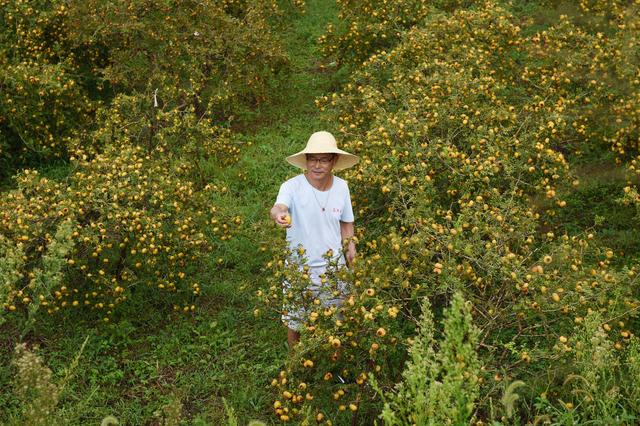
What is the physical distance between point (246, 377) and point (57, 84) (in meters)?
4.14

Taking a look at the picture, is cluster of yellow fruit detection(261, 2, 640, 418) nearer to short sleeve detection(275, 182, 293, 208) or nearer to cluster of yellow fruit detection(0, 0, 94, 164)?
short sleeve detection(275, 182, 293, 208)

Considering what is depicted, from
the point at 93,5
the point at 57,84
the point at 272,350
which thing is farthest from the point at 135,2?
the point at 272,350

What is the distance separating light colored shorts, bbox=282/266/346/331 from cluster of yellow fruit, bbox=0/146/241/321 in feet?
3.92

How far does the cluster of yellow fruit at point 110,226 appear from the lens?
4945mm

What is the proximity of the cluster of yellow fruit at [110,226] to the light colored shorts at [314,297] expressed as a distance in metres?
1.19

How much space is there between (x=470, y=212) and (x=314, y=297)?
44.9 inches

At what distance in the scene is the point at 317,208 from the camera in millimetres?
4406

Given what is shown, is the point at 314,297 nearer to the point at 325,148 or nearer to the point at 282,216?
the point at 282,216

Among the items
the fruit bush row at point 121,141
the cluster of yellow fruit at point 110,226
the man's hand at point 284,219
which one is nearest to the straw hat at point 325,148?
the man's hand at point 284,219

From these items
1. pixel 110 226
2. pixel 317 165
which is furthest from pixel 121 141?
pixel 317 165

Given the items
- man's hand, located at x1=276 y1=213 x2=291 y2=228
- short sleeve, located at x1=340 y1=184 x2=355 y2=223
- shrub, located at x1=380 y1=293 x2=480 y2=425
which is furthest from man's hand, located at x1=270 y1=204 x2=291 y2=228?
shrub, located at x1=380 y1=293 x2=480 y2=425

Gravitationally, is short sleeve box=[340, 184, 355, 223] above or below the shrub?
above

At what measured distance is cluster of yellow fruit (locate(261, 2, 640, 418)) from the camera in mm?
3936

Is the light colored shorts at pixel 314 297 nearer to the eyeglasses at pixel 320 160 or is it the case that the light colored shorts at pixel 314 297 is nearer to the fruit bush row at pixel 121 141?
the eyeglasses at pixel 320 160
